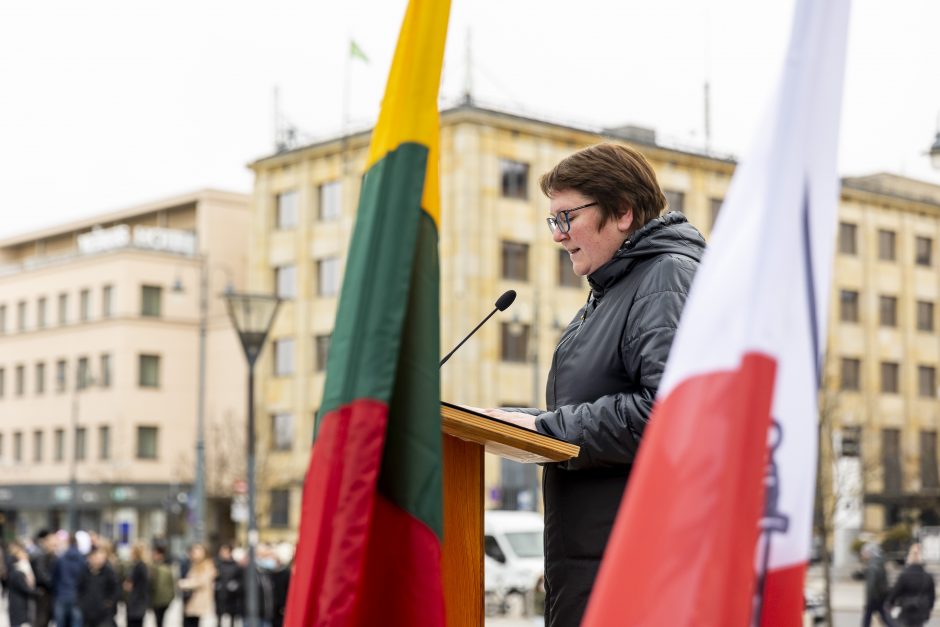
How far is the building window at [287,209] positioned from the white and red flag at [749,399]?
5920 centimetres

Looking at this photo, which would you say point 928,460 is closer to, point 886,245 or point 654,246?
point 886,245

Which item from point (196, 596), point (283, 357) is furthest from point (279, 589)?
point (283, 357)

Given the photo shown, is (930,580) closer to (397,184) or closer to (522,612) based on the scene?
(522,612)

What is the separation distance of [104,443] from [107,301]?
21.8 feet

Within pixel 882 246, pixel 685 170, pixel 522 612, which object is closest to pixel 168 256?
pixel 685 170

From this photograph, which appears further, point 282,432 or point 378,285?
point 282,432

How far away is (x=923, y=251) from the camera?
222 feet

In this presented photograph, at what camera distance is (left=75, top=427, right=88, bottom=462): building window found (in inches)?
2862

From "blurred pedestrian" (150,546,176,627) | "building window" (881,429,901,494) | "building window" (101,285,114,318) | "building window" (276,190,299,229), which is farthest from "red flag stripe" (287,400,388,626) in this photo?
"building window" (101,285,114,318)

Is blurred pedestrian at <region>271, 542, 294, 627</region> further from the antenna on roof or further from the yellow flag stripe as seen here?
the antenna on roof

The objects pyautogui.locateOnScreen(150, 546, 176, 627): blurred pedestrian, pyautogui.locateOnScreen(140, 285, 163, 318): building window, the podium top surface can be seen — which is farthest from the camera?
pyautogui.locateOnScreen(140, 285, 163, 318): building window

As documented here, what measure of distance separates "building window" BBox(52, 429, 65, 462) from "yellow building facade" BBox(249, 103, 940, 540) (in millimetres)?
17235

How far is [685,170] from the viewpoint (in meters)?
57.9

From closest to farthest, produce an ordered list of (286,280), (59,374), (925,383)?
1. (286,280)
2. (925,383)
3. (59,374)
